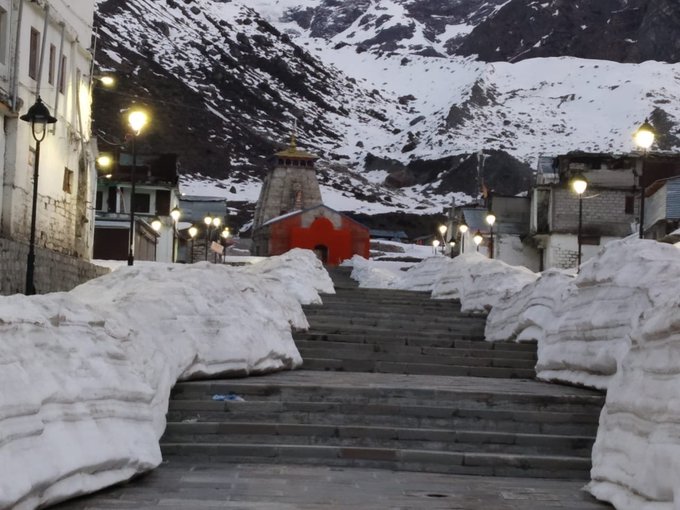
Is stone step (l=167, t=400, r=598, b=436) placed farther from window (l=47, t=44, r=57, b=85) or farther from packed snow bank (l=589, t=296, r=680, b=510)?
window (l=47, t=44, r=57, b=85)

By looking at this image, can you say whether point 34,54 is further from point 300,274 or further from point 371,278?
point 371,278

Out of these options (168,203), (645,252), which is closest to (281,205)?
(168,203)

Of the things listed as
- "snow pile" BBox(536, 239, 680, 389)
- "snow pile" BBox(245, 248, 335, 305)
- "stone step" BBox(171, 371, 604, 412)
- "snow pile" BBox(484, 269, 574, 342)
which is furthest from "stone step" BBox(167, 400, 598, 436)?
"snow pile" BBox(245, 248, 335, 305)

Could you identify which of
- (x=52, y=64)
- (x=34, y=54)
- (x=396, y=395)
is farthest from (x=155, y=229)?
(x=396, y=395)

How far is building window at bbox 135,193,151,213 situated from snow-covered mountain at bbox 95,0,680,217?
5482 centimetres

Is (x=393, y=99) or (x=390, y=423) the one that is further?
(x=393, y=99)

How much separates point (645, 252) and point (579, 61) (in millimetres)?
177309

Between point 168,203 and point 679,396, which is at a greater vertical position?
point 168,203

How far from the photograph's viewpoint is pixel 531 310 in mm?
13484

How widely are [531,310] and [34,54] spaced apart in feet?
57.6

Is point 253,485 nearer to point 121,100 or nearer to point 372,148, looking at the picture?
point 121,100

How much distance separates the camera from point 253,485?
682cm

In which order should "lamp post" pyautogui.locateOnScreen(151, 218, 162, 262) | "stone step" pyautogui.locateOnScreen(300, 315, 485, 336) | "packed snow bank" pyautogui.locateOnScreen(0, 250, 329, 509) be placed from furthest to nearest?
1. "lamp post" pyautogui.locateOnScreen(151, 218, 162, 262)
2. "stone step" pyautogui.locateOnScreen(300, 315, 485, 336)
3. "packed snow bank" pyautogui.locateOnScreen(0, 250, 329, 509)

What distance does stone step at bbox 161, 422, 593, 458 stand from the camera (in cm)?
823
